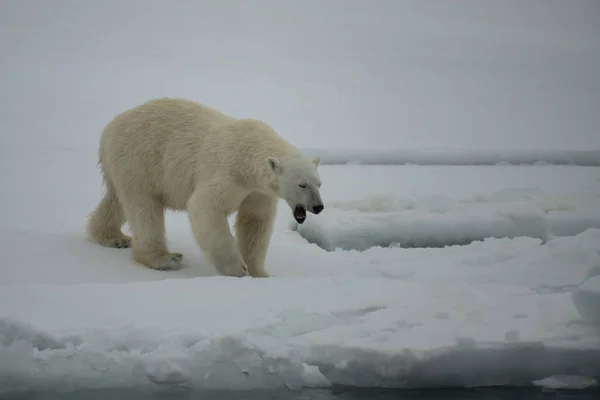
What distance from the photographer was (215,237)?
13.1ft

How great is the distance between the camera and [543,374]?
2.69m

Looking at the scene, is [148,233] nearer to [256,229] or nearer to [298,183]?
[256,229]

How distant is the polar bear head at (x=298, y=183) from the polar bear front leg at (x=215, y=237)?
41 cm

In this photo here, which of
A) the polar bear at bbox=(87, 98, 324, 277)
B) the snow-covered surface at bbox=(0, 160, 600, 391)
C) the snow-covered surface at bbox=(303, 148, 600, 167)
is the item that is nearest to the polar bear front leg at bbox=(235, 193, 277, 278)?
the polar bear at bbox=(87, 98, 324, 277)

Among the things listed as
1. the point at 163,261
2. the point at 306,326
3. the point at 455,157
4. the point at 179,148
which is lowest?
the point at 306,326

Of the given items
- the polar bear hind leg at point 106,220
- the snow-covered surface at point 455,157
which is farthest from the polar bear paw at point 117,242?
the snow-covered surface at point 455,157

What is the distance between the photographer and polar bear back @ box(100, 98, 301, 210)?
408cm

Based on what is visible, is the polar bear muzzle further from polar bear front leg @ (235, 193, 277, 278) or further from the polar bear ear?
polar bear front leg @ (235, 193, 277, 278)

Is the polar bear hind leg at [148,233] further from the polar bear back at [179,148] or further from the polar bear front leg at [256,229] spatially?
the polar bear front leg at [256,229]

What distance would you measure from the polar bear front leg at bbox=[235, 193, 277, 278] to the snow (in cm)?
18

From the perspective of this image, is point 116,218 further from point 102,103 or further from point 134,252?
point 102,103

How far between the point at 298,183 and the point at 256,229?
0.65 metres

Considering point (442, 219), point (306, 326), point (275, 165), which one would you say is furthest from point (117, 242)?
point (442, 219)

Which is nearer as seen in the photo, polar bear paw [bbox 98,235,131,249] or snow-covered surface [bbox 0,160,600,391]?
snow-covered surface [bbox 0,160,600,391]
